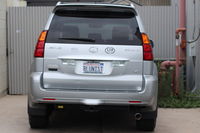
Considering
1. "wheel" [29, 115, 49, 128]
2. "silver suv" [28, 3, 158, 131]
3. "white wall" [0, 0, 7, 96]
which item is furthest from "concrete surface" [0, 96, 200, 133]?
"white wall" [0, 0, 7, 96]

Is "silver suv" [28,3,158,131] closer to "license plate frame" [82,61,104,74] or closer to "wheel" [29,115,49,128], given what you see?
"license plate frame" [82,61,104,74]

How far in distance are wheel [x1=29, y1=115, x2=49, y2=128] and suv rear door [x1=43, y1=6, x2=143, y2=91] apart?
0.83m

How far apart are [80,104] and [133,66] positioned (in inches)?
35.3

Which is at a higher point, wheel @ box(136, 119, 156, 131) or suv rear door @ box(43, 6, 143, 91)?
suv rear door @ box(43, 6, 143, 91)

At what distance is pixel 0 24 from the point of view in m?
8.66

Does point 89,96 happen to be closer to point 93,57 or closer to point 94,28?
point 93,57

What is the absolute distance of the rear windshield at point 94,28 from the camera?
482cm

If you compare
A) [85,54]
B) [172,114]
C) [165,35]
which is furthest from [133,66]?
[165,35]

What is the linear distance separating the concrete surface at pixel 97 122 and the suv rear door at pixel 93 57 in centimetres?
118

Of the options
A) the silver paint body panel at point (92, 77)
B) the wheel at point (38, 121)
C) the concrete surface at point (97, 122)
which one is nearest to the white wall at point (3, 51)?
the concrete surface at point (97, 122)

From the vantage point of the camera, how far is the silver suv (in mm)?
4641

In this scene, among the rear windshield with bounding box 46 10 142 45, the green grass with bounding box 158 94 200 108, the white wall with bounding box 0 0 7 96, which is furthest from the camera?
the white wall with bounding box 0 0 7 96

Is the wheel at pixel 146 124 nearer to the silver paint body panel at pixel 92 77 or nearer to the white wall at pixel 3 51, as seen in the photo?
the silver paint body panel at pixel 92 77

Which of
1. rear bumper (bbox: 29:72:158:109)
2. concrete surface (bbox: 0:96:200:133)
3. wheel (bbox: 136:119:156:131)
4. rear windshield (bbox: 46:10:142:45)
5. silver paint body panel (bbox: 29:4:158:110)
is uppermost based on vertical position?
rear windshield (bbox: 46:10:142:45)
